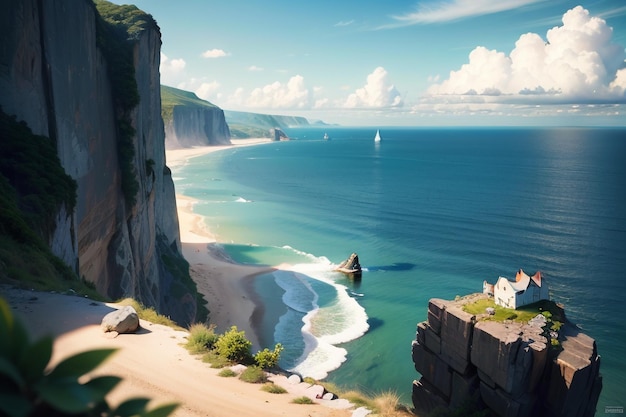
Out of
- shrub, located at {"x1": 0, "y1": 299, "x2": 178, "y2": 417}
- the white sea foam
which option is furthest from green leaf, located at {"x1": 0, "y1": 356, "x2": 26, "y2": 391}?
the white sea foam

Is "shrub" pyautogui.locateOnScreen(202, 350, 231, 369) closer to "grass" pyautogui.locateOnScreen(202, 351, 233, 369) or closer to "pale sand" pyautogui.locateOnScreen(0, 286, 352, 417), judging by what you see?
"grass" pyautogui.locateOnScreen(202, 351, 233, 369)

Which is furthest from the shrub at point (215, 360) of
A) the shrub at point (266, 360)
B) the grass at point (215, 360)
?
the shrub at point (266, 360)

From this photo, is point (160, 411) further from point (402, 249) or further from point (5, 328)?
point (402, 249)

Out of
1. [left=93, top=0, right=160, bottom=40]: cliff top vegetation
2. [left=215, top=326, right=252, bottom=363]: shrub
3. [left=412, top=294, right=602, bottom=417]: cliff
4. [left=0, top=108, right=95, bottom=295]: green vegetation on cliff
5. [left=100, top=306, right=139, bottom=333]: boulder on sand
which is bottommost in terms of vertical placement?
[left=412, top=294, right=602, bottom=417]: cliff

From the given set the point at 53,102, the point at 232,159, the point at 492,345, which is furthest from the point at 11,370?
the point at 232,159

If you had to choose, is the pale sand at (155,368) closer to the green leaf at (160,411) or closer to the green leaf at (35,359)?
the green leaf at (160,411)
